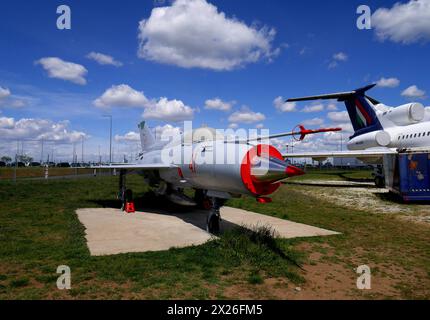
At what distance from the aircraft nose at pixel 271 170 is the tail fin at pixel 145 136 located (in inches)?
470

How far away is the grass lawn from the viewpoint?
15.0 ft

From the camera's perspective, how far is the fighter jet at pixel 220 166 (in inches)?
224

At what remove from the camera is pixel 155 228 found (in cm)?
895

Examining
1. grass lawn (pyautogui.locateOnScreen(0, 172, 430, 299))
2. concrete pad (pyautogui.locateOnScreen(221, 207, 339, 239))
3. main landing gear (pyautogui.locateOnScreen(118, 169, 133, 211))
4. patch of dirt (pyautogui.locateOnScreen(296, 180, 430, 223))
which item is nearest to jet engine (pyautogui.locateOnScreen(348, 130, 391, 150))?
patch of dirt (pyautogui.locateOnScreen(296, 180, 430, 223))

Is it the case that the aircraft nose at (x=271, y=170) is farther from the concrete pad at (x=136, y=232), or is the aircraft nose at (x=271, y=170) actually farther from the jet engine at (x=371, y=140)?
the jet engine at (x=371, y=140)

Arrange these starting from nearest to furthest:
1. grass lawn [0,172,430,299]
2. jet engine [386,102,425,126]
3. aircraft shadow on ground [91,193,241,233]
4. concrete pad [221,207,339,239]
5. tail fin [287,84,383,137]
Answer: grass lawn [0,172,430,299] → concrete pad [221,207,339,239] → aircraft shadow on ground [91,193,241,233] → jet engine [386,102,425,126] → tail fin [287,84,383,137]

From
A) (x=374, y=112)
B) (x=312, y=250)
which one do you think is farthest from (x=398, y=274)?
(x=374, y=112)

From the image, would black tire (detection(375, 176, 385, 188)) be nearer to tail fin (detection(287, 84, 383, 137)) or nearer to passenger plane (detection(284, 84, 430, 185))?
passenger plane (detection(284, 84, 430, 185))

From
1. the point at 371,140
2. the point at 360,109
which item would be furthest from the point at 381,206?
the point at 360,109

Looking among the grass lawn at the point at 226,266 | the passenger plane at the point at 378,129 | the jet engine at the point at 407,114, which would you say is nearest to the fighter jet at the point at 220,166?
the grass lawn at the point at 226,266

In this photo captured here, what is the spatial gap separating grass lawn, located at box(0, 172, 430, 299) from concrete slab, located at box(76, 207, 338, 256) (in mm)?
466

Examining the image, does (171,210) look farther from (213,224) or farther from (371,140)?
(371,140)

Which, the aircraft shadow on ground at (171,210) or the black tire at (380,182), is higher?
the black tire at (380,182)

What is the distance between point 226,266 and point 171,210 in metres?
7.14
